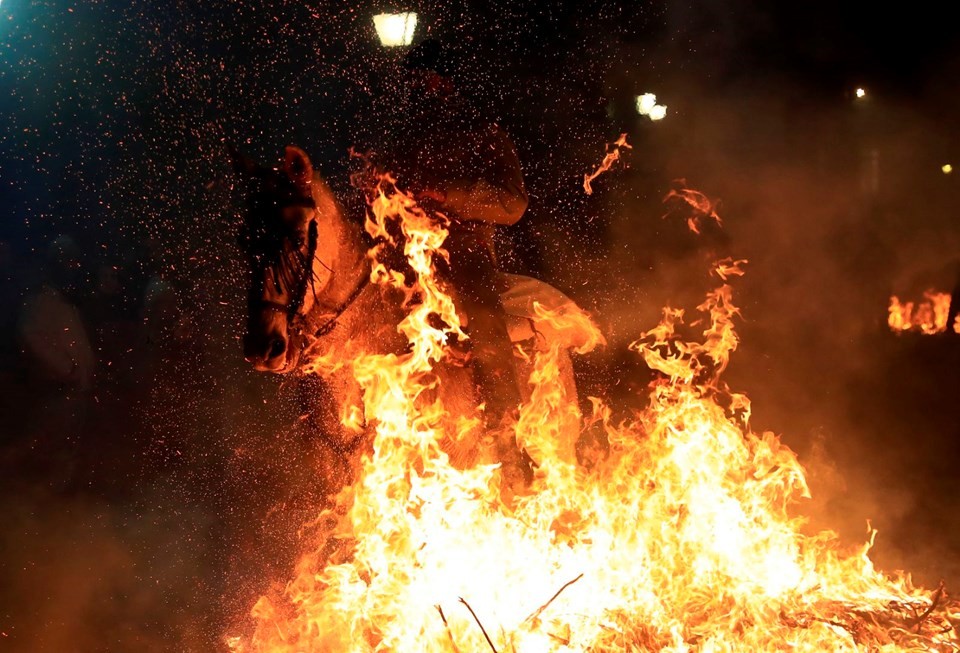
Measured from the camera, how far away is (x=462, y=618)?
11.4 feet

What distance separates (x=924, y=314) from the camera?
8289 mm

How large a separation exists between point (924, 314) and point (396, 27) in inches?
282

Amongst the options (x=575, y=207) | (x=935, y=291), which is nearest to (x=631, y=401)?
(x=575, y=207)

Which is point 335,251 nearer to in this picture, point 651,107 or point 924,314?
point 651,107

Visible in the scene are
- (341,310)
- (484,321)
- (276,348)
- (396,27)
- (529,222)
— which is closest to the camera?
(276,348)

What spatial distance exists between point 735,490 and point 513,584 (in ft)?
5.85

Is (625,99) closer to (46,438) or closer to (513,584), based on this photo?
(513,584)

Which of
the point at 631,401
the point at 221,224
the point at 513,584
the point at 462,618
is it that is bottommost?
the point at 462,618

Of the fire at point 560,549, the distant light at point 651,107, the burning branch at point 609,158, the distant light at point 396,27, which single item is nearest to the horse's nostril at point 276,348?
the fire at point 560,549

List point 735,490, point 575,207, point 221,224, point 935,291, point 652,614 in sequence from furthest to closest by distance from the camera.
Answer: point 221,224 < point 575,207 < point 935,291 < point 735,490 < point 652,614

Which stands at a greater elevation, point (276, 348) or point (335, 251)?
point (335, 251)

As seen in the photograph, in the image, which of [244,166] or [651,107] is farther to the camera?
[651,107]

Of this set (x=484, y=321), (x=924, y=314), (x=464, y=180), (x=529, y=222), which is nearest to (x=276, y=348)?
(x=484, y=321)

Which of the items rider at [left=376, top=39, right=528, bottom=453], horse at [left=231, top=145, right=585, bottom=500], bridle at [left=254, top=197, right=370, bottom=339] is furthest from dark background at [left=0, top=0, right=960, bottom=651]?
bridle at [left=254, top=197, right=370, bottom=339]
